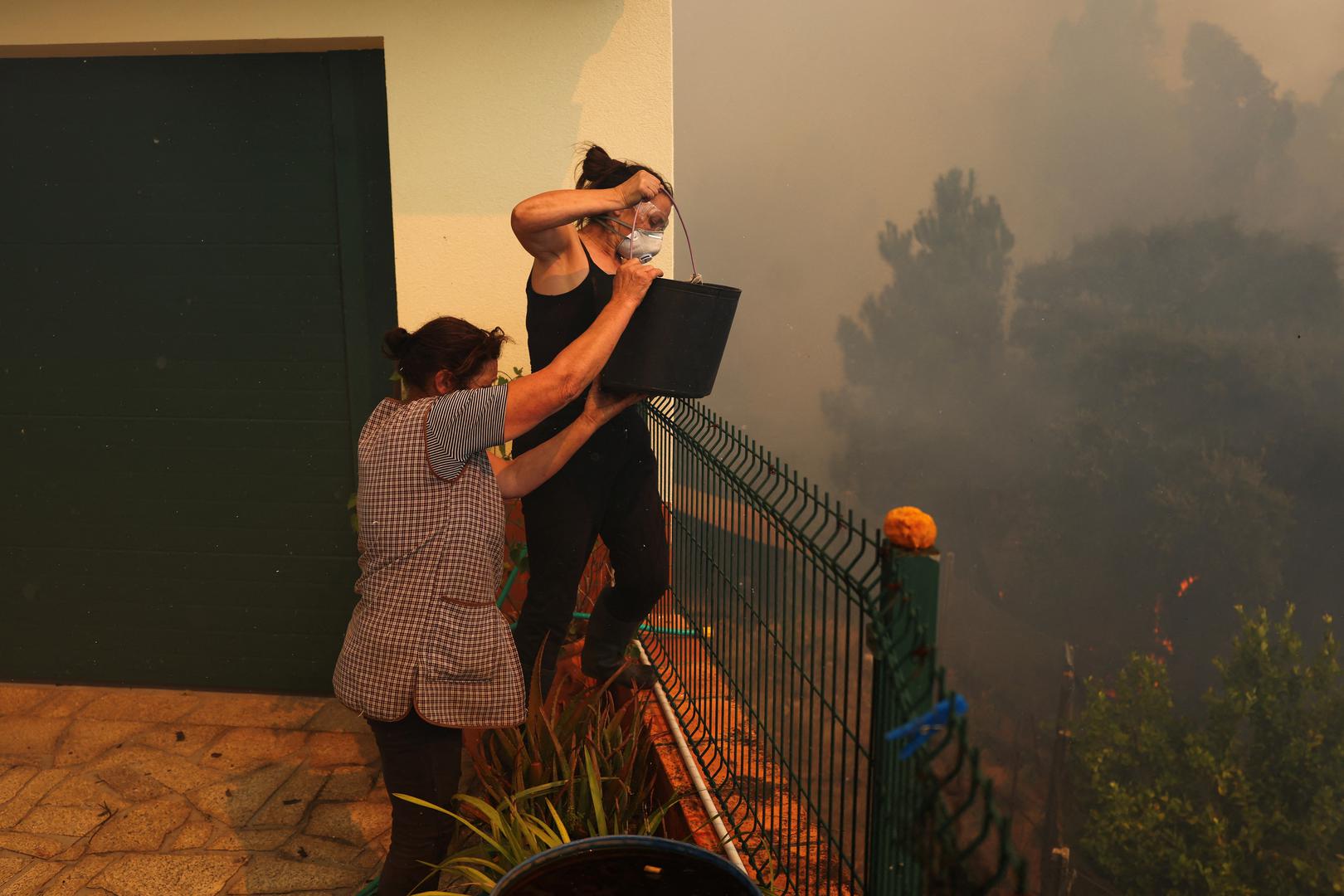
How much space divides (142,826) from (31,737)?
1196 mm

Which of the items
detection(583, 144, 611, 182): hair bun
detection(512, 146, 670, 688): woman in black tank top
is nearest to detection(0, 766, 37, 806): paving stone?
detection(512, 146, 670, 688): woman in black tank top

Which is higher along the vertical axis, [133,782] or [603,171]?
[603,171]

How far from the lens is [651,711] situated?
421 cm

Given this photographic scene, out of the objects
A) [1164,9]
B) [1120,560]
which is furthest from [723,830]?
[1164,9]

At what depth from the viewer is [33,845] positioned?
12.4ft

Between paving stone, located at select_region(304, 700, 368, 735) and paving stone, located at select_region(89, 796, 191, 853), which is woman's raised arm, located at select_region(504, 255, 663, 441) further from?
paving stone, located at select_region(304, 700, 368, 735)

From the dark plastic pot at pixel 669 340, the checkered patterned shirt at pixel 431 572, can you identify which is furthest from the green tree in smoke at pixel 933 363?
the checkered patterned shirt at pixel 431 572

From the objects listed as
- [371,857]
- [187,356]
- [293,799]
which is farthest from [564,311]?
[187,356]

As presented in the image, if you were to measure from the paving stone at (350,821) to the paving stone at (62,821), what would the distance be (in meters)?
0.78

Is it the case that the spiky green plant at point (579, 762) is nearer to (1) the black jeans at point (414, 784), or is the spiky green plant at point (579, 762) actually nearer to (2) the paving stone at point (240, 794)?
(1) the black jeans at point (414, 784)

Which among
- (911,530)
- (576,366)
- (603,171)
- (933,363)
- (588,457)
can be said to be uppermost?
(603,171)

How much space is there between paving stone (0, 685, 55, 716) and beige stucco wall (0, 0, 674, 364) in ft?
8.37

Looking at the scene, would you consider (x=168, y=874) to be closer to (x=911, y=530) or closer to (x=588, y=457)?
(x=588, y=457)

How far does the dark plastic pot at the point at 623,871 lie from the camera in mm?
2047
